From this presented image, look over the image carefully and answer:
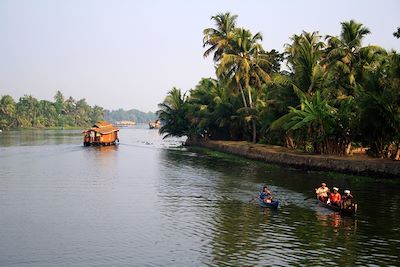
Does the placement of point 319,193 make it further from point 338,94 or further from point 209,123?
point 209,123

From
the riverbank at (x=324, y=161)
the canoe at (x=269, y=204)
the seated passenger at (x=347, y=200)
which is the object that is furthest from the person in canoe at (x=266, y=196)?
the riverbank at (x=324, y=161)

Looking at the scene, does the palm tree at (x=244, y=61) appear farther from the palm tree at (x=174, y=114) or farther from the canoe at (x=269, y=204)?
the canoe at (x=269, y=204)

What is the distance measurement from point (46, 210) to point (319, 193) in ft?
45.7

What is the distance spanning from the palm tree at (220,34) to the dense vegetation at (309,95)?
0.12m

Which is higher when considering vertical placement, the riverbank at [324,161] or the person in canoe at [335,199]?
the riverbank at [324,161]

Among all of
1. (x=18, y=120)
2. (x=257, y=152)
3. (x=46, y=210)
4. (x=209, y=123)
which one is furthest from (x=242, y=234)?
(x=18, y=120)

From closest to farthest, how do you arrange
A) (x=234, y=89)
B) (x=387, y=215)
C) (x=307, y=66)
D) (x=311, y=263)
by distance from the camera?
(x=311, y=263)
(x=387, y=215)
(x=307, y=66)
(x=234, y=89)

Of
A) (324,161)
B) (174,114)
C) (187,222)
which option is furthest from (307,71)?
(174,114)

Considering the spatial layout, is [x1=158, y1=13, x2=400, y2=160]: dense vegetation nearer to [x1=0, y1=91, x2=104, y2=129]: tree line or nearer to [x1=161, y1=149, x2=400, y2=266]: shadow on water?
[x1=161, y1=149, x2=400, y2=266]: shadow on water

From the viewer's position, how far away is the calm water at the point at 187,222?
595 inches

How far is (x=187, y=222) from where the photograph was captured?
20344mm

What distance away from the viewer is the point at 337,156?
38438mm

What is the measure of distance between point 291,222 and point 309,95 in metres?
23.5

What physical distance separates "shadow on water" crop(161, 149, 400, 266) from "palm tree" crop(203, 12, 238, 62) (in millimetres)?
21912
